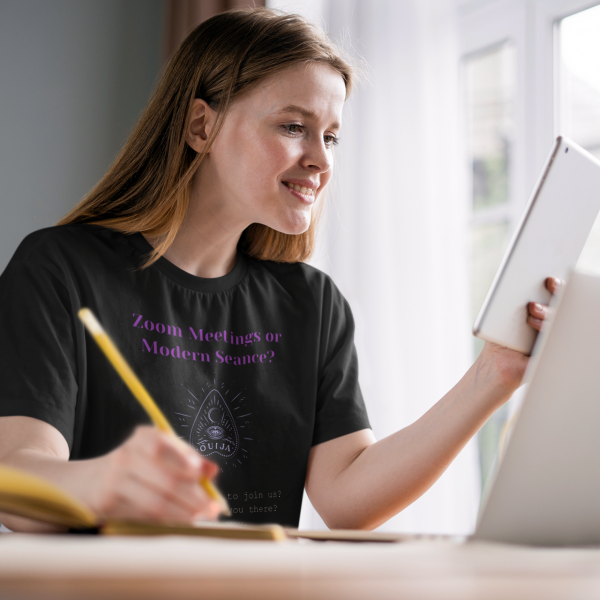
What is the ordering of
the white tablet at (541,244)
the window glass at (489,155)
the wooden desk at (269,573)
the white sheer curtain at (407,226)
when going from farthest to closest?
→ the window glass at (489,155) → the white sheer curtain at (407,226) → the white tablet at (541,244) → the wooden desk at (269,573)

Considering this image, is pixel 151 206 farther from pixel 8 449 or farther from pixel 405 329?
pixel 405 329

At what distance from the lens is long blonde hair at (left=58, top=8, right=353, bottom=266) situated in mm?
1056

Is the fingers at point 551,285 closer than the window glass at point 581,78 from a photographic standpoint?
Yes

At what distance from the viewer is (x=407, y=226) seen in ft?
5.61

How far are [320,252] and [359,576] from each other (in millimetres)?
1700

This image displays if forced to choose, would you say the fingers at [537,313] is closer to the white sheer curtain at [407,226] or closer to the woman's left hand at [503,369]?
the woman's left hand at [503,369]

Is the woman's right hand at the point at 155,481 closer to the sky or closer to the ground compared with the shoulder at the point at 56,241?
closer to the ground

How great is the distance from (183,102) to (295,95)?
0.68 ft

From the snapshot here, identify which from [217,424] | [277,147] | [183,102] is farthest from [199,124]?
[217,424]

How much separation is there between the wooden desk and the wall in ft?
6.35

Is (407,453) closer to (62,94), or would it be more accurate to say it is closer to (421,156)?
(421,156)

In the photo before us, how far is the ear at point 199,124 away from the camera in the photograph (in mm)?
1095

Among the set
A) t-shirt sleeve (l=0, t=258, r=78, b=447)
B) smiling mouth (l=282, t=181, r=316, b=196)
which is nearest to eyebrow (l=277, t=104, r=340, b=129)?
smiling mouth (l=282, t=181, r=316, b=196)

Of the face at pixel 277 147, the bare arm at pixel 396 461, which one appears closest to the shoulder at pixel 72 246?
the face at pixel 277 147
